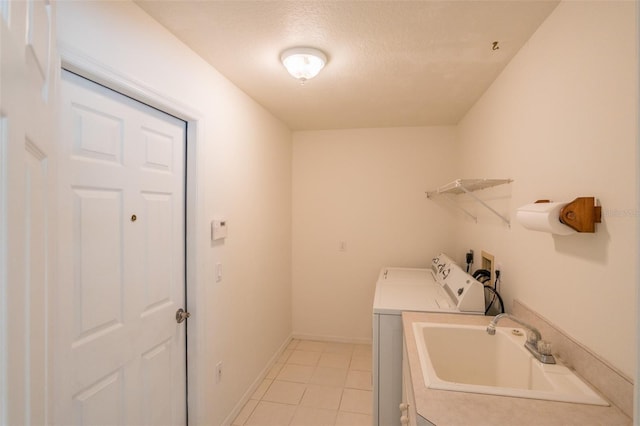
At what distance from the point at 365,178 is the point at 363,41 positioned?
1.89 m

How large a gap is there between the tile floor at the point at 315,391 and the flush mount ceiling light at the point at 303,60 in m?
2.25

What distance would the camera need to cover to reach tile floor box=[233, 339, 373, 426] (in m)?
2.21

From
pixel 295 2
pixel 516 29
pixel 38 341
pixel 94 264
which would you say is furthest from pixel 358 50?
pixel 38 341

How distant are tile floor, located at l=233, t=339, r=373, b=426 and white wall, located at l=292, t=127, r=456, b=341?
41 centimetres

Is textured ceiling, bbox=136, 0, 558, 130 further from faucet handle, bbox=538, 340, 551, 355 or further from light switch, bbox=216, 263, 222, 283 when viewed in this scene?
faucet handle, bbox=538, 340, 551, 355

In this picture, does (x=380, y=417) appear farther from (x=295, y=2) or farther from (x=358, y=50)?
(x=295, y=2)

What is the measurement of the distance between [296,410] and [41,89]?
239 centimetres

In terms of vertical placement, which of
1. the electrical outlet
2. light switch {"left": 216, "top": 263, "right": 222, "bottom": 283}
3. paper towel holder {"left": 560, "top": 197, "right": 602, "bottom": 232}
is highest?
paper towel holder {"left": 560, "top": 197, "right": 602, "bottom": 232}

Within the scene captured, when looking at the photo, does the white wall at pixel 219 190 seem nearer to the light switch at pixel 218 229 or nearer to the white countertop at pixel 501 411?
the light switch at pixel 218 229

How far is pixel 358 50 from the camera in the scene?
172 centimetres

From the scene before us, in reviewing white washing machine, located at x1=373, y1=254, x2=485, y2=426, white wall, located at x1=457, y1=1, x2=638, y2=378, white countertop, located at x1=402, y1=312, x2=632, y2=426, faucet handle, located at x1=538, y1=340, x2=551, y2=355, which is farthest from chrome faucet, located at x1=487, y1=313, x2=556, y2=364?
white washing machine, located at x1=373, y1=254, x2=485, y2=426

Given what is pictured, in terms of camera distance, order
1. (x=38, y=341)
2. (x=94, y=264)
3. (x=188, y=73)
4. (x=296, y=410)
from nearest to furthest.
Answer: (x=38, y=341) → (x=94, y=264) → (x=188, y=73) → (x=296, y=410)

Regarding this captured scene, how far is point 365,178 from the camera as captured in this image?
3.42 metres

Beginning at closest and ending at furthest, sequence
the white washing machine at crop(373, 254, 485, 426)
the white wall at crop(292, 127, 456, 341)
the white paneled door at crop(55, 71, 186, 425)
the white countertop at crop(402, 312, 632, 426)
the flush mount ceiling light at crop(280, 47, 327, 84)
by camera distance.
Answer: the white countertop at crop(402, 312, 632, 426), the white paneled door at crop(55, 71, 186, 425), the flush mount ceiling light at crop(280, 47, 327, 84), the white washing machine at crop(373, 254, 485, 426), the white wall at crop(292, 127, 456, 341)
